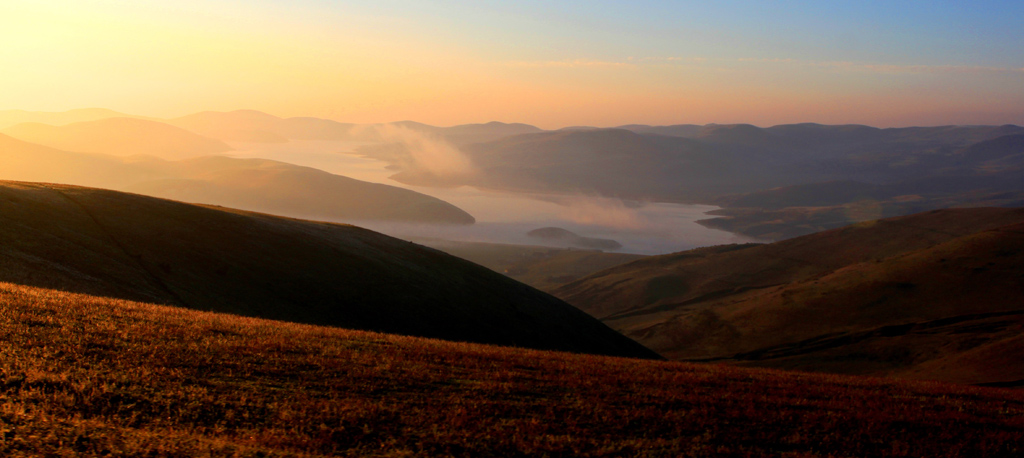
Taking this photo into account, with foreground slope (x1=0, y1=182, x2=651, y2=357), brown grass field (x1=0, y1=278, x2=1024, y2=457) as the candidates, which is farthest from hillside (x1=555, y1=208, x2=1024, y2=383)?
brown grass field (x1=0, y1=278, x2=1024, y2=457)

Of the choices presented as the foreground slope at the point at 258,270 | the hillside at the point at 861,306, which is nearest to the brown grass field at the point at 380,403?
the foreground slope at the point at 258,270

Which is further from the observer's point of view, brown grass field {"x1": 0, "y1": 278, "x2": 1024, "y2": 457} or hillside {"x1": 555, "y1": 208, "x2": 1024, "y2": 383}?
hillside {"x1": 555, "y1": 208, "x2": 1024, "y2": 383}

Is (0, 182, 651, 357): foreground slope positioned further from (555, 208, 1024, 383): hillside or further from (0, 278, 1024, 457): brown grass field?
(555, 208, 1024, 383): hillside

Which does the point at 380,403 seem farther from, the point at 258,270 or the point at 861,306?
the point at 861,306

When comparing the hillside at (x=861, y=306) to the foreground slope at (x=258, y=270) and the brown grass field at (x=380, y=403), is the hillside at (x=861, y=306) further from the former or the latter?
the brown grass field at (x=380, y=403)

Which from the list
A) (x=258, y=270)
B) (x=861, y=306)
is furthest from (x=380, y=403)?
(x=861, y=306)

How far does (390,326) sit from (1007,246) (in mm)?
113729

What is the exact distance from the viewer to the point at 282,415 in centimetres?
1240

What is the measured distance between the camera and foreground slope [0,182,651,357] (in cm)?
3697

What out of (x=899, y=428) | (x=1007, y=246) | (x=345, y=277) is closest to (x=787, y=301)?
(x=1007, y=246)

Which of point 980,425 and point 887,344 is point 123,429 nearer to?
point 980,425

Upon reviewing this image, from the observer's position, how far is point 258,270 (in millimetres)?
48062

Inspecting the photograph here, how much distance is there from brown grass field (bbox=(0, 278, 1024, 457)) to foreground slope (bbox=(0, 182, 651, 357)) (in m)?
15.9

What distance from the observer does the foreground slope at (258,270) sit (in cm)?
3697
